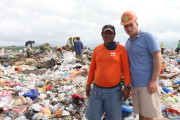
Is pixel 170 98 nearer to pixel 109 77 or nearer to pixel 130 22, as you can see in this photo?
pixel 109 77

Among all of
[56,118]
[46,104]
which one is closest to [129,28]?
[56,118]

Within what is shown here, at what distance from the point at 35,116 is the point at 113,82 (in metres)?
2.13

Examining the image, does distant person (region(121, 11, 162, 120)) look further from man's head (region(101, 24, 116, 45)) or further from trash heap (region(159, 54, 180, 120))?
trash heap (region(159, 54, 180, 120))

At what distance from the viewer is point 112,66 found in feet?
7.14

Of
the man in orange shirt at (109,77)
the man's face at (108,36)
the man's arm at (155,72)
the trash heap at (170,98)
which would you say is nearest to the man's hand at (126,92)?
the man in orange shirt at (109,77)

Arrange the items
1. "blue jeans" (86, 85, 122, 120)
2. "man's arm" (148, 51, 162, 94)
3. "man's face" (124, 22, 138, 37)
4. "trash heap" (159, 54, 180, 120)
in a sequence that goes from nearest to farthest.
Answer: "man's arm" (148, 51, 162, 94)
"man's face" (124, 22, 138, 37)
"blue jeans" (86, 85, 122, 120)
"trash heap" (159, 54, 180, 120)

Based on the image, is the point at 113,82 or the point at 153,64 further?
the point at 113,82

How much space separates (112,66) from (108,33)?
408mm

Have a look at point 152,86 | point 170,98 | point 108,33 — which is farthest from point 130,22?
point 170,98

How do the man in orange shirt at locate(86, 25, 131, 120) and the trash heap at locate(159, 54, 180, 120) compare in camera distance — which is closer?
the man in orange shirt at locate(86, 25, 131, 120)

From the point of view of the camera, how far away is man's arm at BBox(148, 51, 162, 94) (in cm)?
203

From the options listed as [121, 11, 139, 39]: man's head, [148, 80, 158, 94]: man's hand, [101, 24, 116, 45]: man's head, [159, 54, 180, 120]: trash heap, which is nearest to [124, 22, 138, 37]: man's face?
[121, 11, 139, 39]: man's head

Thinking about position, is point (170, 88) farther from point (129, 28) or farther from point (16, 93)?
point (16, 93)

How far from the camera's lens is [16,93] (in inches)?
193
